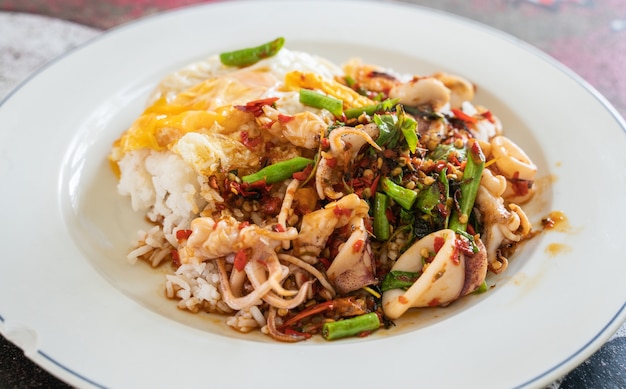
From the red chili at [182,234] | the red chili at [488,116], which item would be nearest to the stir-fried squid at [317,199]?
the red chili at [182,234]

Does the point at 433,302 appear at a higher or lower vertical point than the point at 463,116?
lower

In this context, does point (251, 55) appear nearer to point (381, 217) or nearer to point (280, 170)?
point (280, 170)

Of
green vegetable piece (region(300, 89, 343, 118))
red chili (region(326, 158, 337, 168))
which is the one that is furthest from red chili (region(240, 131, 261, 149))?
red chili (region(326, 158, 337, 168))

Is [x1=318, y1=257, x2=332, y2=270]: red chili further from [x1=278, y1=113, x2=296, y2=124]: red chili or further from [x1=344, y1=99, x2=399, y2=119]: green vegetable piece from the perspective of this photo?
[x1=344, y1=99, x2=399, y2=119]: green vegetable piece

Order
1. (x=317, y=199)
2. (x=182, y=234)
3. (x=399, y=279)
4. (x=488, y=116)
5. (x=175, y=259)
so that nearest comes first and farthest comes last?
(x=399, y=279)
(x=317, y=199)
(x=182, y=234)
(x=175, y=259)
(x=488, y=116)

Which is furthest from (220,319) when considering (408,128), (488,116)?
(488,116)

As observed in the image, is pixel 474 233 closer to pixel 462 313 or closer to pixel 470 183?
pixel 470 183
